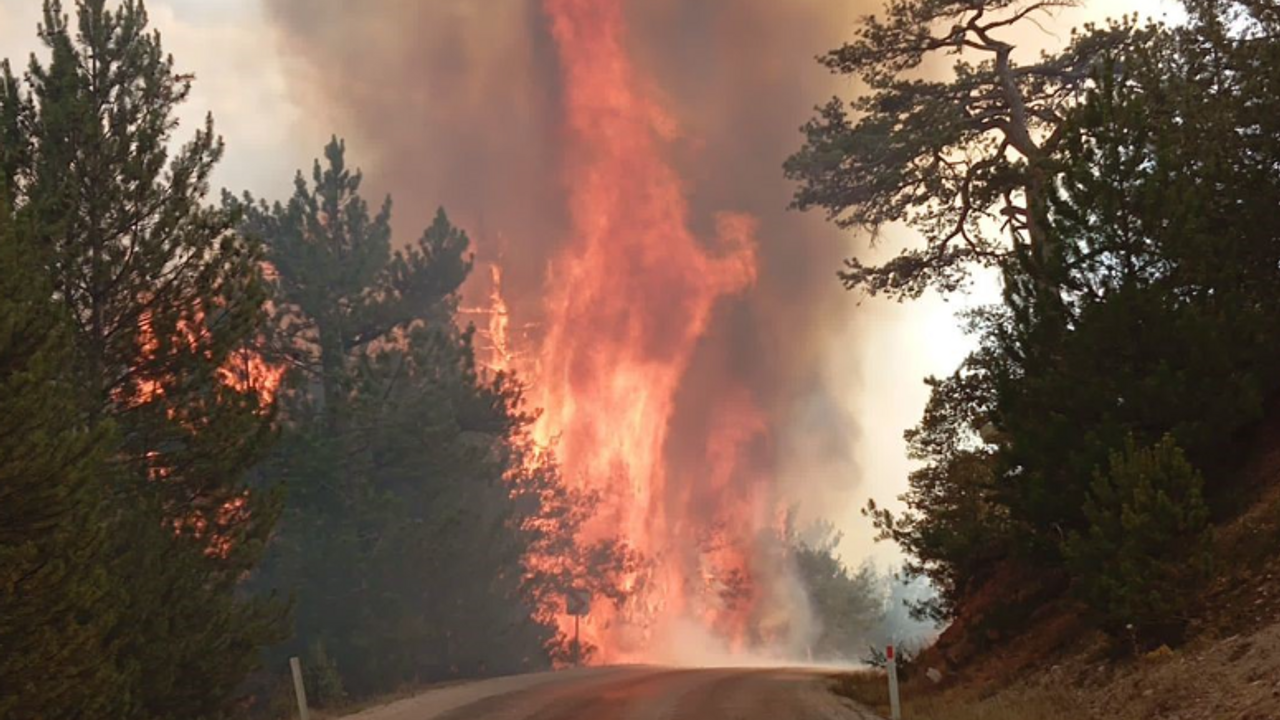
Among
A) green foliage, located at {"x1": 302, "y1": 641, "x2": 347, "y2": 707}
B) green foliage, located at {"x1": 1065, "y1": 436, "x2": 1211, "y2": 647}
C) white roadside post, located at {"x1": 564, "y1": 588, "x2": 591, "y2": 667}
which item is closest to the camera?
green foliage, located at {"x1": 1065, "y1": 436, "x2": 1211, "y2": 647}

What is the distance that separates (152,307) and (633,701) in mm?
11211

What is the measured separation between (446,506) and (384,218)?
11825 mm

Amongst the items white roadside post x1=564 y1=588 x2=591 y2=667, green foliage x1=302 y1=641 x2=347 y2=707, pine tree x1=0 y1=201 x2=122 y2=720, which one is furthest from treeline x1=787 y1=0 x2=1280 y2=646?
white roadside post x1=564 y1=588 x2=591 y2=667

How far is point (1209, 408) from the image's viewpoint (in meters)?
14.3

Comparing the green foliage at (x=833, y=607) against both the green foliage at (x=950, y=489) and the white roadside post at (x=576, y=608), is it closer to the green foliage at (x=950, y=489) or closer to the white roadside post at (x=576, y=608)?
the white roadside post at (x=576, y=608)

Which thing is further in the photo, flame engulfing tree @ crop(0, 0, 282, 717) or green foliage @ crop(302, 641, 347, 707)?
green foliage @ crop(302, 641, 347, 707)

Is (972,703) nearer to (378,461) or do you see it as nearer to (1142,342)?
(1142,342)

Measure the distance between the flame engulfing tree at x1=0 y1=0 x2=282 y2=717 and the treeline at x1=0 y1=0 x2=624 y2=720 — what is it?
0.16 feet

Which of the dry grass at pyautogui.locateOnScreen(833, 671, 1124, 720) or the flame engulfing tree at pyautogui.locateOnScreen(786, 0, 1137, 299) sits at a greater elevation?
the flame engulfing tree at pyautogui.locateOnScreen(786, 0, 1137, 299)

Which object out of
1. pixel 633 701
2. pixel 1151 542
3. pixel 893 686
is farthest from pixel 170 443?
pixel 1151 542

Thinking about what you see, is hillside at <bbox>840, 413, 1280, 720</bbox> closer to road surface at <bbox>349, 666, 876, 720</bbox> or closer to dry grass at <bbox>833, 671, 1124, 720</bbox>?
dry grass at <bbox>833, 671, 1124, 720</bbox>

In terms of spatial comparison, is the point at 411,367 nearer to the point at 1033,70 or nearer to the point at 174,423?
the point at 174,423

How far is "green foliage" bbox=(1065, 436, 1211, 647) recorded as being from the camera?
12219 millimetres

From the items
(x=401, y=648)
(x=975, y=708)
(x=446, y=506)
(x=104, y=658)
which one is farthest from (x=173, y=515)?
(x=446, y=506)
